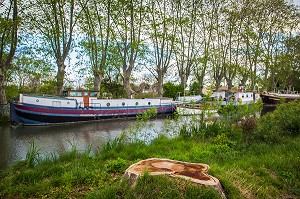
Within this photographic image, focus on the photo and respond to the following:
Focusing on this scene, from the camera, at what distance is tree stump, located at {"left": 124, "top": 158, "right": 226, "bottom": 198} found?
3.18m

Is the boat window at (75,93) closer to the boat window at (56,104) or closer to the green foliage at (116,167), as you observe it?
the boat window at (56,104)

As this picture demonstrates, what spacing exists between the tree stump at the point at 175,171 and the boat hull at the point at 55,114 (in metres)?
16.0

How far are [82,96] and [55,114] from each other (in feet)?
10.7

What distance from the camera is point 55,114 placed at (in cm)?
1792

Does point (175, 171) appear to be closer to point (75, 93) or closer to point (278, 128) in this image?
point (278, 128)

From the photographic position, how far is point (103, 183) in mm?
3967

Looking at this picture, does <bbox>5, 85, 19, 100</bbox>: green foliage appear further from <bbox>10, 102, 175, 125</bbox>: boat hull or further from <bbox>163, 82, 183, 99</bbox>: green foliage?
<bbox>163, 82, 183, 99</bbox>: green foliage

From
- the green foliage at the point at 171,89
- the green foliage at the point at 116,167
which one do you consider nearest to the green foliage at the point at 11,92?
the green foliage at the point at 116,167

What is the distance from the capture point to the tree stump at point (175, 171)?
3175mm

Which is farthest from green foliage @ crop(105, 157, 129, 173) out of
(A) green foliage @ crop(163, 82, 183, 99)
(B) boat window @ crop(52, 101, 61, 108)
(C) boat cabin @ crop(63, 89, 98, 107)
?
(A) green foliage @ crop(163, 82, 183, 99)

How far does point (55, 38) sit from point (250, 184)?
834 inches

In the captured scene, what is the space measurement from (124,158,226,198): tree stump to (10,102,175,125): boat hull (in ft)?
52.4

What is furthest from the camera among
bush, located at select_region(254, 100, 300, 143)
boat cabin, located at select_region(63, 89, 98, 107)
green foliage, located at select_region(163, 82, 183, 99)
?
green foliage, located at select_region(163, 82, 183, 99)

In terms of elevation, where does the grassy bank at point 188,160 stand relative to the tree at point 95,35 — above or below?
below
